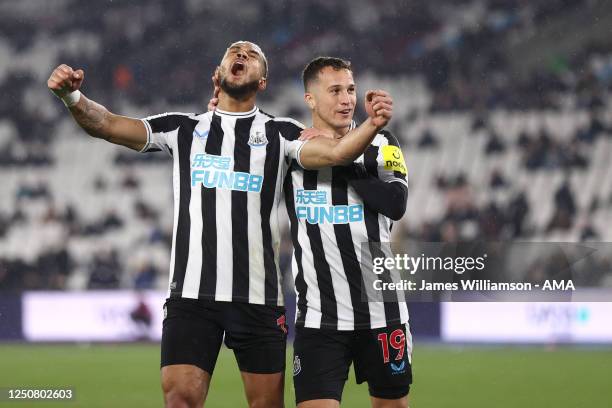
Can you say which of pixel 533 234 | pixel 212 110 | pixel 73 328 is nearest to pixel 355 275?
pixel 212 110

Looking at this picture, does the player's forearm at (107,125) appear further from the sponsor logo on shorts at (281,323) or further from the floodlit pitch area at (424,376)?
the floodlit pitch area at (424,376)

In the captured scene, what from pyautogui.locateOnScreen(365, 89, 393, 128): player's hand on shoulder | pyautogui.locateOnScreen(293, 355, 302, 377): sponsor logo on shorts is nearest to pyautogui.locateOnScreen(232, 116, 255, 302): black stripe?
pyautogui.locateOnScreen(293, 355, 302, 377): sponsor logo on shorts

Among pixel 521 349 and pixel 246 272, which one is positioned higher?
pixel 246 272

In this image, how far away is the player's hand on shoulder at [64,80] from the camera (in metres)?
4.10

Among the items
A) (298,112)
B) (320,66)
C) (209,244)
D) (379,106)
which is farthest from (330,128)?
(298,112)

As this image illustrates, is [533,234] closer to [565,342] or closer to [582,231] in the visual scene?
[582,231]

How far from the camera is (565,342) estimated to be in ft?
41.1

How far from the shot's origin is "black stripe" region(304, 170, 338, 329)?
4449 millimetres

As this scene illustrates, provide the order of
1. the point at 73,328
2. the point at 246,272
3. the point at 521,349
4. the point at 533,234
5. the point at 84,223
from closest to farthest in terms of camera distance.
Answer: the point at 246,272 < the point at 521,349 < the point at 73,328 < the point at 533,234 < the point at 84,223

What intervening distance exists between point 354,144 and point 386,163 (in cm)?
46

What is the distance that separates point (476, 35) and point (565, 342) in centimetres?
815

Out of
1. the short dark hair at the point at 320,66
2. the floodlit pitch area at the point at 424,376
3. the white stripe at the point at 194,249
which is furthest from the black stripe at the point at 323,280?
the floodlit pitch area at the point at 424,376

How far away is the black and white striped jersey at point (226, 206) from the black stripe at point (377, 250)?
42cm

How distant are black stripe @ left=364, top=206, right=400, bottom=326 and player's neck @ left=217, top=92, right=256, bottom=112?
2.37 ft
